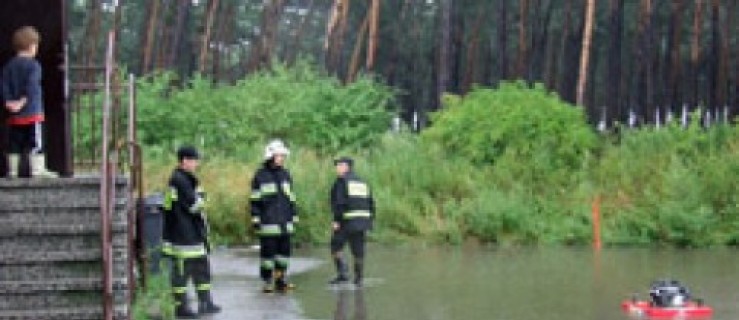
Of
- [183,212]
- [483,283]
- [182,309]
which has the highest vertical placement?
[183,212]

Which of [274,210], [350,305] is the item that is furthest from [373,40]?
[350,305]

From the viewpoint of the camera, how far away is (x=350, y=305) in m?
14.3

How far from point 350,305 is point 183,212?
247 centimetres

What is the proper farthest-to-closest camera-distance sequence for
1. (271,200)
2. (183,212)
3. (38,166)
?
1. (271,200)
2. (183,212)
3. (38,166)

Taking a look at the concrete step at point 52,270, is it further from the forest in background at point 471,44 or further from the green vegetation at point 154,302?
Answer: the forest in background at point 471,44

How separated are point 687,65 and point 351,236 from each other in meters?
59.9

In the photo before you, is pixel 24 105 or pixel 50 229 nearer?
pixel 50 229

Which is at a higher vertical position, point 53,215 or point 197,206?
point 53,215

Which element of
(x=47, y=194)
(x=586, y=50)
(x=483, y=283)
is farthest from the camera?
(x=586, y=50)

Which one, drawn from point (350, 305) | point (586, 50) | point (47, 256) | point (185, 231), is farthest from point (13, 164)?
point (586, 50)

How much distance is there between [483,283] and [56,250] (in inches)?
277

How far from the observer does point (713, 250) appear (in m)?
21.2

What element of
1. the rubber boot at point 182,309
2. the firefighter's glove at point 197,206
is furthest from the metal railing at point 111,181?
the rubber boot at point 182,309

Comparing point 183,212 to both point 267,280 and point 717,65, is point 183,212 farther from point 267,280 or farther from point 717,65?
point 717,65
